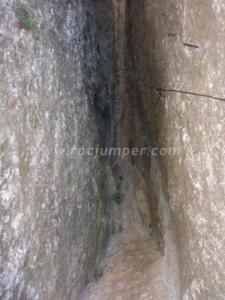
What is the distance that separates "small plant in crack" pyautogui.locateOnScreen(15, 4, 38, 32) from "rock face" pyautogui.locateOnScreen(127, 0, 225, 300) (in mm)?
1024

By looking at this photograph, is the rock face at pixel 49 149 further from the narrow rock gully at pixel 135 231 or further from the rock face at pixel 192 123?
the rock face at pixel 192 123

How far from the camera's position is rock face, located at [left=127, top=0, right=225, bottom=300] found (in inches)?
78.8

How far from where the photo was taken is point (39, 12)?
7.36 feet

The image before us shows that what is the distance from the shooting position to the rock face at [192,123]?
2002mm

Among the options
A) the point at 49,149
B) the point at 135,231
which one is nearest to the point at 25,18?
the point at 49,149

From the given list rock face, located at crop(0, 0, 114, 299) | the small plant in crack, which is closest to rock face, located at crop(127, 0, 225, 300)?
rock face, located at crop(0, 0, 114, 299)

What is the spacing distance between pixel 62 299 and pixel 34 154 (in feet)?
3.95

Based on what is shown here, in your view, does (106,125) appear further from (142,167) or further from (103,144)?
(142,167)

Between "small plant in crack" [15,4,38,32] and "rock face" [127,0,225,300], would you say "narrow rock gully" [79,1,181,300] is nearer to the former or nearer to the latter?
"rock face" [127,0,225,300]

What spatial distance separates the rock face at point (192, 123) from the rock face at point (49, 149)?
674mm

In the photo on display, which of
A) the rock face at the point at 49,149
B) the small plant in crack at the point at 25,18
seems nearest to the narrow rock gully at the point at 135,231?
the rock face at the point at 49,149


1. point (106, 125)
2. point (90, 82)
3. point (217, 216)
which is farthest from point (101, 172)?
point (217, 216)

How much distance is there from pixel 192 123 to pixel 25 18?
4.22ft

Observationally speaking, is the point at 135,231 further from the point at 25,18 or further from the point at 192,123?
the point at 25,18
